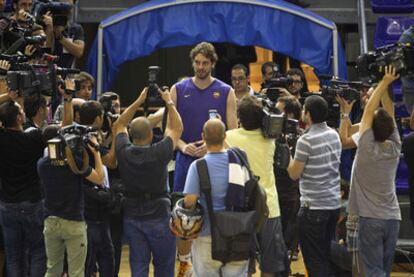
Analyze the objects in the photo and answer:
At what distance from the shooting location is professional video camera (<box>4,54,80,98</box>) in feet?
27.3

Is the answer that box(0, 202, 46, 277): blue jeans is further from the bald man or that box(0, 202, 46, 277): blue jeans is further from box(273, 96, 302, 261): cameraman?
box(273, 96, 302, 261): cameraman

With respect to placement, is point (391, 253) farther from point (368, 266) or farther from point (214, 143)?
point (214, 143)

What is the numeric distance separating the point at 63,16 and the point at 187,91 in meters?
2.84

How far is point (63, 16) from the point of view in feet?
35.7

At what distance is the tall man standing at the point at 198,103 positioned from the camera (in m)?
8.48

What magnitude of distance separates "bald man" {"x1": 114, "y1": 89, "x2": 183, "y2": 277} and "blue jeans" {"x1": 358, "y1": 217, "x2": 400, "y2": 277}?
155cm

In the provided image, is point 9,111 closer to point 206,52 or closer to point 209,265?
point 206,52

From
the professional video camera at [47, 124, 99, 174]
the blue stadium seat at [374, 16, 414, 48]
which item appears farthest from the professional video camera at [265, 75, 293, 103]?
the blue stadium seat at [374, 16, 414, 48]

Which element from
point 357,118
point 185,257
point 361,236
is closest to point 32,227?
point 185,257

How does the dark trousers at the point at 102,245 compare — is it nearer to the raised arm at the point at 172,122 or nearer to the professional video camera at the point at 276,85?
the raised arm at the point at 172,122

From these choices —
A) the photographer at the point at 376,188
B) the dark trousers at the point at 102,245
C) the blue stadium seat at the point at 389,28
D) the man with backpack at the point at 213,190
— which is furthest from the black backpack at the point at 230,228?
the blue stadium seat at the point at 389,28

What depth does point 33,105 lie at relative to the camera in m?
8.93

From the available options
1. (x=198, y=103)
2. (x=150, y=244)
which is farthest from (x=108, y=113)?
(x=150, y=244)

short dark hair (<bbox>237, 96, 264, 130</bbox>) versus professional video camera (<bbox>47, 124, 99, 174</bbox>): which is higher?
short dark hair (<bbox>237, 96, 264, 130</bbox>)
